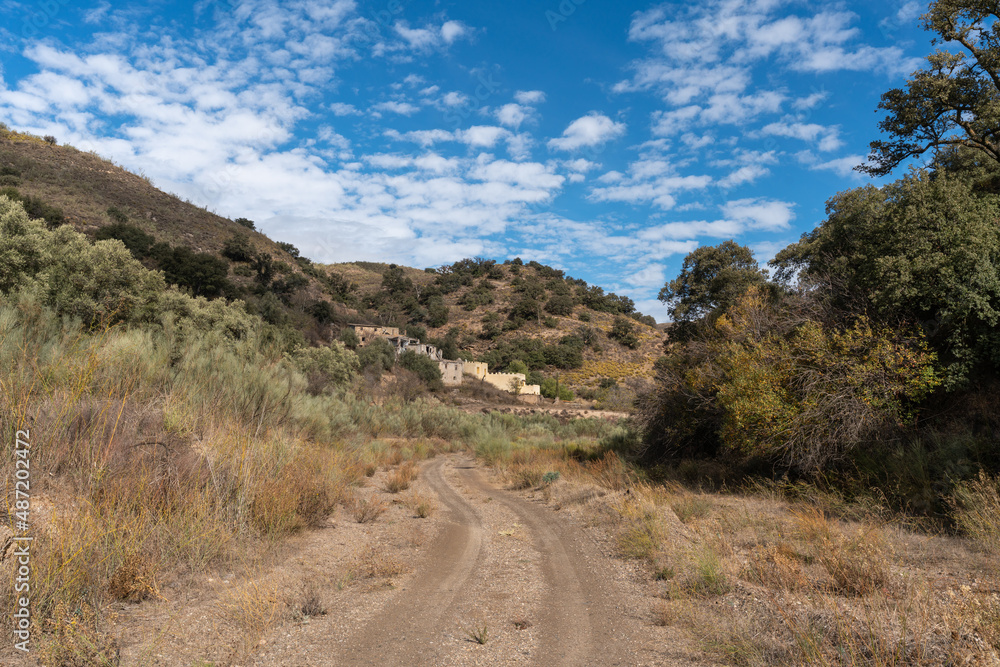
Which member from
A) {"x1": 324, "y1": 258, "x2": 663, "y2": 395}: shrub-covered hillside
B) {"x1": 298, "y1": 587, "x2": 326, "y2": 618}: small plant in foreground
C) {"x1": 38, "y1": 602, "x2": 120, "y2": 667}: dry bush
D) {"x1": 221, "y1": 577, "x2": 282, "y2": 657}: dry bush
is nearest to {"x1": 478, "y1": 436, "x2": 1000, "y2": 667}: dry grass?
{"x1": 298, "y1": 587, "x2": 326, "y2": 618}: small plant in foreground

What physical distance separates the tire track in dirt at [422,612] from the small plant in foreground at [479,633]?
0.30 metres

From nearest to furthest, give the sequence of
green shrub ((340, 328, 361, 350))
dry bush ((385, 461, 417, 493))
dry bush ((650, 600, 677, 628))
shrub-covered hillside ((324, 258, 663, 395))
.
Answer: dry bush ((650, 600, 677, 628)) → dry bush ((385, 461, 417, 493)) → green shrub ((340, 328, 361, 350)) → shrub-covered hillside ((324, 258, 663, 395))

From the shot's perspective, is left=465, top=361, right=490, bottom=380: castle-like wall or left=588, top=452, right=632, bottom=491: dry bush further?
left=465, top=361, right=490, bottom=380: castle-like wall

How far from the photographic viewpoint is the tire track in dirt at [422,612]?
4.05 meters

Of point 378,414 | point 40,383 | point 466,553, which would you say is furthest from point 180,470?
point 378,414

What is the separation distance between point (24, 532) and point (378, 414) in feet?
65.0

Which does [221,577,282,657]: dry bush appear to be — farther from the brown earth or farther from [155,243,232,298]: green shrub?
[155,243,232,298]: green shrub

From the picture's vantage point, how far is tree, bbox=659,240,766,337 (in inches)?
685

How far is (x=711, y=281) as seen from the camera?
60.6ft

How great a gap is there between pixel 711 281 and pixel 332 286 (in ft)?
188

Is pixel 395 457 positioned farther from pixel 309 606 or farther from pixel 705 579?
pixel 705 579

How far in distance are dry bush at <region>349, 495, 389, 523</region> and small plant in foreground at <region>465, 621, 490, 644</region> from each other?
4966 millimetres

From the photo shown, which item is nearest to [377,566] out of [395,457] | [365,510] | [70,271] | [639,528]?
[365,510]

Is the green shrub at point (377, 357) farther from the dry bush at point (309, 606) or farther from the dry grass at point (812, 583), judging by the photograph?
the dry bush at point (309, 606)
